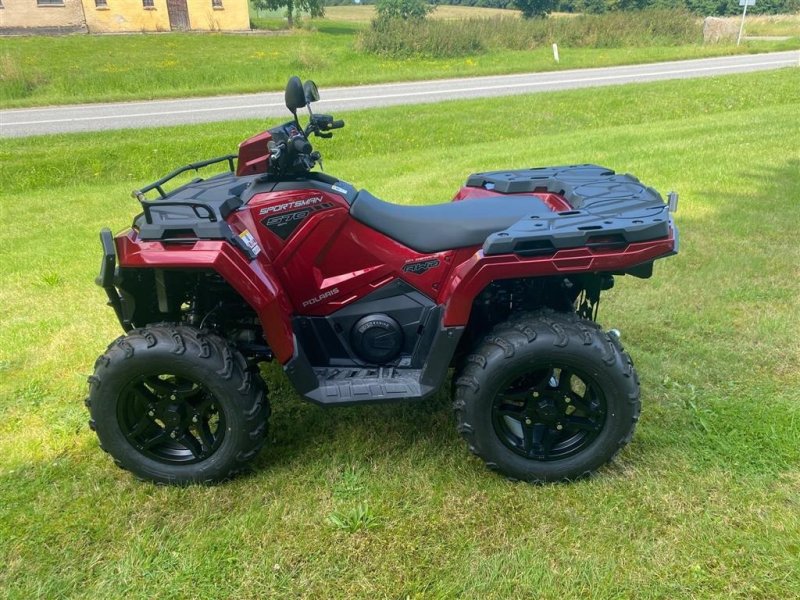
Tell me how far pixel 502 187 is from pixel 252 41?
28048mm

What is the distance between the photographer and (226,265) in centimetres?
247

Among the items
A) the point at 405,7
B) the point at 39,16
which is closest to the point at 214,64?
the point at 39,16

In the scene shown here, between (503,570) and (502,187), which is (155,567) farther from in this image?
(502,187)

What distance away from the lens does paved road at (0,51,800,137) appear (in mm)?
12219

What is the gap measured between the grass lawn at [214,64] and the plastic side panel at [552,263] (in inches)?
594

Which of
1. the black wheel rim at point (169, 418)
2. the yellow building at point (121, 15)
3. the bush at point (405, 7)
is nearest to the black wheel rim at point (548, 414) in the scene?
the black wheel rim at point (169, 418)

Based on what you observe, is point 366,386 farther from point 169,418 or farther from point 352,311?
point 169,418

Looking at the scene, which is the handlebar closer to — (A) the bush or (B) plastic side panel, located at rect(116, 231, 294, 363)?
(B) plastic side panel, located at rect(116, 231, 294, 363)

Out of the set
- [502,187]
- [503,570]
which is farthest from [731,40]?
[503,570]

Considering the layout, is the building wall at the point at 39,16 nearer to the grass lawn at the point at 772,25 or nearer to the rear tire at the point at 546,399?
the grass lawn at the point at 772,25

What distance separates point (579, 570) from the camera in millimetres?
2355

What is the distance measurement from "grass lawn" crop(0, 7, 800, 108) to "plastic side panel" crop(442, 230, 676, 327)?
49.5ft

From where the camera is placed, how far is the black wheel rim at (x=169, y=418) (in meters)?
2.74

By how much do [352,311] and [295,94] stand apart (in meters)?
0.95
